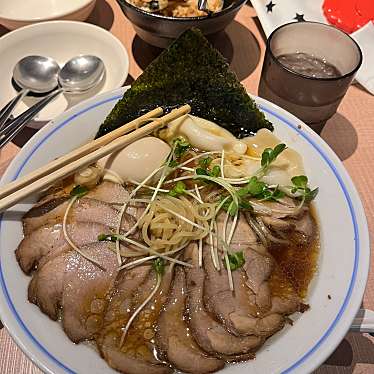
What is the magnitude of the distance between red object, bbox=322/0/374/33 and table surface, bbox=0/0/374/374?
0.46 metres

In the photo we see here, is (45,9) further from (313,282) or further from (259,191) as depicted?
(313,282)

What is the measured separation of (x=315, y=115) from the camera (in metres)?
2.09

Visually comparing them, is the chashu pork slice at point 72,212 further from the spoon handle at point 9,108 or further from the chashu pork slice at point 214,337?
the spoon handle at point 9,108

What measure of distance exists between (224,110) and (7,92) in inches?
46.1

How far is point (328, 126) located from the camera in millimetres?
2322

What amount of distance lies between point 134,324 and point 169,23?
143 centimetres

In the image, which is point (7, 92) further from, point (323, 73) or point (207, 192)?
point (323, 73)

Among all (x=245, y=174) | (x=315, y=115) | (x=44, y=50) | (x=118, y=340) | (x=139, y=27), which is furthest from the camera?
(x=44, y=50)

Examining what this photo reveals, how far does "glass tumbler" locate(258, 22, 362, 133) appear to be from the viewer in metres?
1.96

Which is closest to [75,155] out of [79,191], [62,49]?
[79,191]

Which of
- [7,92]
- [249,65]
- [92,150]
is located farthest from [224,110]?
[7,92]

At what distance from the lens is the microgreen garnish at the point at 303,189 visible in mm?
1646

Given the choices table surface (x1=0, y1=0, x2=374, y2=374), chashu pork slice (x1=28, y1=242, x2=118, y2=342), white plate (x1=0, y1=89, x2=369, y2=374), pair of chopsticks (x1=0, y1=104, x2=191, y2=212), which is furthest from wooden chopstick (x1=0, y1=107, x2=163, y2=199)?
table surface (x1=0, y1=0, x2=374, y2=374)

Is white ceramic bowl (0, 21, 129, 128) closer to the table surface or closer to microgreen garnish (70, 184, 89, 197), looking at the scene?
the table surface
